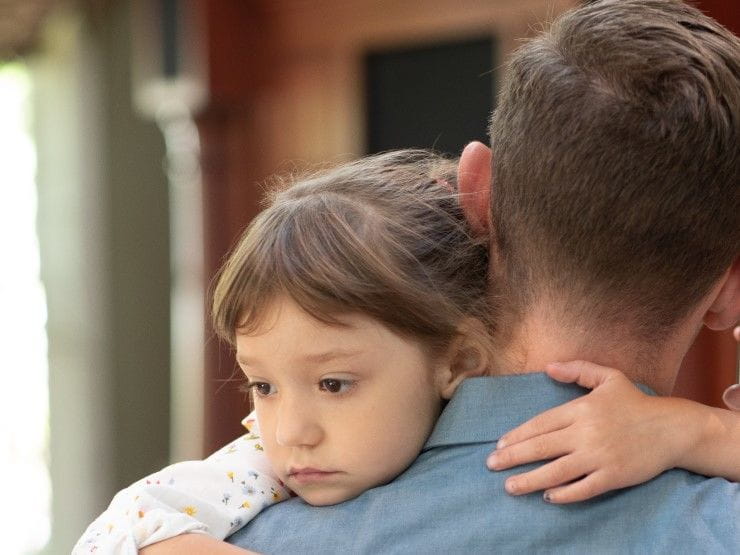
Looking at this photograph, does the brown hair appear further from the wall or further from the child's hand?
the wall

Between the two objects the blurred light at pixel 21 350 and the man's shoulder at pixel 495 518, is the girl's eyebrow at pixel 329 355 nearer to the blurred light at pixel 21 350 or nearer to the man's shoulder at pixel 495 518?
the man's shoulder at pixel 495 518

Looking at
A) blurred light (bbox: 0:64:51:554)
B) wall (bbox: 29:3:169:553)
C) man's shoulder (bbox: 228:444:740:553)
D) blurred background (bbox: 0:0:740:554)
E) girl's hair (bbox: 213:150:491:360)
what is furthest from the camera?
blurred light (bbox: 0:64:51:554)

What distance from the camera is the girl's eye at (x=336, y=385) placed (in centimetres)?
106

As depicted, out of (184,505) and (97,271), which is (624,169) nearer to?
(184,505)

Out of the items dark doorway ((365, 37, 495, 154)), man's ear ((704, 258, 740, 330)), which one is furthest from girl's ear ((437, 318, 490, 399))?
dark doorway ((365, 37, 495, 154))

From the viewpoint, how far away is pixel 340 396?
1.06 meters

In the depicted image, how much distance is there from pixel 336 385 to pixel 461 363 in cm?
13

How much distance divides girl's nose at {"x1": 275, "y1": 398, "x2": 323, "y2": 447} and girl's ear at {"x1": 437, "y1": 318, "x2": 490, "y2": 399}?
13 centimetres

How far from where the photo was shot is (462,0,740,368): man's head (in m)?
0.97

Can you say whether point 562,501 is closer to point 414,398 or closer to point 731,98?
point 414,398

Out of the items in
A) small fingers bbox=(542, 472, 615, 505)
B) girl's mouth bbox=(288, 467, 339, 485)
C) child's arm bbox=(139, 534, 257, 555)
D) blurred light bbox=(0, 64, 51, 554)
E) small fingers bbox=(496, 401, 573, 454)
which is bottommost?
blurred light bbox=(0, 64, 51, 554)

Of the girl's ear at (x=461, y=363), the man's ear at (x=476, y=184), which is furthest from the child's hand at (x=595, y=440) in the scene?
the man's ear at (x=476, y=184)

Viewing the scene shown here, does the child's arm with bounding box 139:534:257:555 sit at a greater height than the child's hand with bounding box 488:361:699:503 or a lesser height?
lesser

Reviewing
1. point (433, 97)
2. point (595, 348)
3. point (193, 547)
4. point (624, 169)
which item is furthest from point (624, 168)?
point (433, 97)
